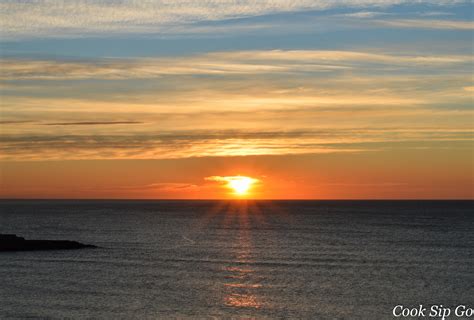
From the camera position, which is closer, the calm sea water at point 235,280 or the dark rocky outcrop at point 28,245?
the calm sea water at point 235,280

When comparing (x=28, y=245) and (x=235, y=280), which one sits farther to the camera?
(x=28, y=245)

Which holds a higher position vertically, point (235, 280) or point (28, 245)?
point (28, 245)

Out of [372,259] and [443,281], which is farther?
[372,259]

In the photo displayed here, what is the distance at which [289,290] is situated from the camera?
60.4 meters

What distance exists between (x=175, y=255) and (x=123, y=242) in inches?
965

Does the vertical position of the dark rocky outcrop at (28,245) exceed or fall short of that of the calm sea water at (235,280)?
it exceeds it

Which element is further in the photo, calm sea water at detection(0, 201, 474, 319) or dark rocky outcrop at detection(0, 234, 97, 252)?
dark rocky outcrop at detection(0, 234, 97, 252)

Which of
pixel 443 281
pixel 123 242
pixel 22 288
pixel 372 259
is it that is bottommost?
pixel 22 288

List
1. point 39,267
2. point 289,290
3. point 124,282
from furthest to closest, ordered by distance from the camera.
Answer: point 39,267
point 124,282
point 289,290

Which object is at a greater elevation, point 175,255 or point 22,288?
point 175,255

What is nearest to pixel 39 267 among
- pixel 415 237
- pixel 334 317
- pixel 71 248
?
pixel 71 248

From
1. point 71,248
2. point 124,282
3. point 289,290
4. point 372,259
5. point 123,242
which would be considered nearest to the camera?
point 289,290

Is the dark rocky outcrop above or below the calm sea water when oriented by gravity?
above

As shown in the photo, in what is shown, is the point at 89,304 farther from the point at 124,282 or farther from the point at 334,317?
the point at 334,317
